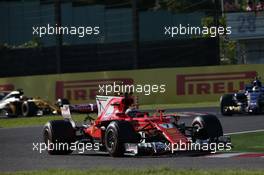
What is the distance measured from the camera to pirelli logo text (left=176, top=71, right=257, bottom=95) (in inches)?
1287

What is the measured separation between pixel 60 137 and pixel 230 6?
94.2 ft

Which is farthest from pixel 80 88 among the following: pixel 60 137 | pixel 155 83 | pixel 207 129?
pixel 207 129

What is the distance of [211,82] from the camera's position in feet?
109

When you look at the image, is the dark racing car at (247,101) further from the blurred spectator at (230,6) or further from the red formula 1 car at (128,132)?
the blurred spectator at (230,6)

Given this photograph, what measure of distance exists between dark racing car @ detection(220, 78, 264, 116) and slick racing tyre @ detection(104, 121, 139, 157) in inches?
436

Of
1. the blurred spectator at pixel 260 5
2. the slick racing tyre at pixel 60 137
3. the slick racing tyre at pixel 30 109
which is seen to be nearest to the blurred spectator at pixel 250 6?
the blurred spectator at pixel 260 5

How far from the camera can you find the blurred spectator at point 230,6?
138 ft

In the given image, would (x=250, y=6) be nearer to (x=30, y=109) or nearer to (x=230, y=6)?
(x=230, y=6)

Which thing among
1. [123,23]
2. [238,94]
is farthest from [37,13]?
[238,94]

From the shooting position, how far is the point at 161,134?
45.4ft

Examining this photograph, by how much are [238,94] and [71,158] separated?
1145 centimetres

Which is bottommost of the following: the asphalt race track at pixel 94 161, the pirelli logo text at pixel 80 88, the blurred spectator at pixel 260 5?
the asphalt race track at pixel 94 161

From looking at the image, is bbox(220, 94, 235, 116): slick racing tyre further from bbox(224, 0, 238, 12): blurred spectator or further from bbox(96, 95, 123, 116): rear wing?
bbox(224, 0, 238, 12): blurred spectator

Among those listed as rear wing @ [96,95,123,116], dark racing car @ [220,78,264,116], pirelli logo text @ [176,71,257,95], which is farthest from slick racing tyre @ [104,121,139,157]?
pirelli logo text @ [176,71,257,95]
